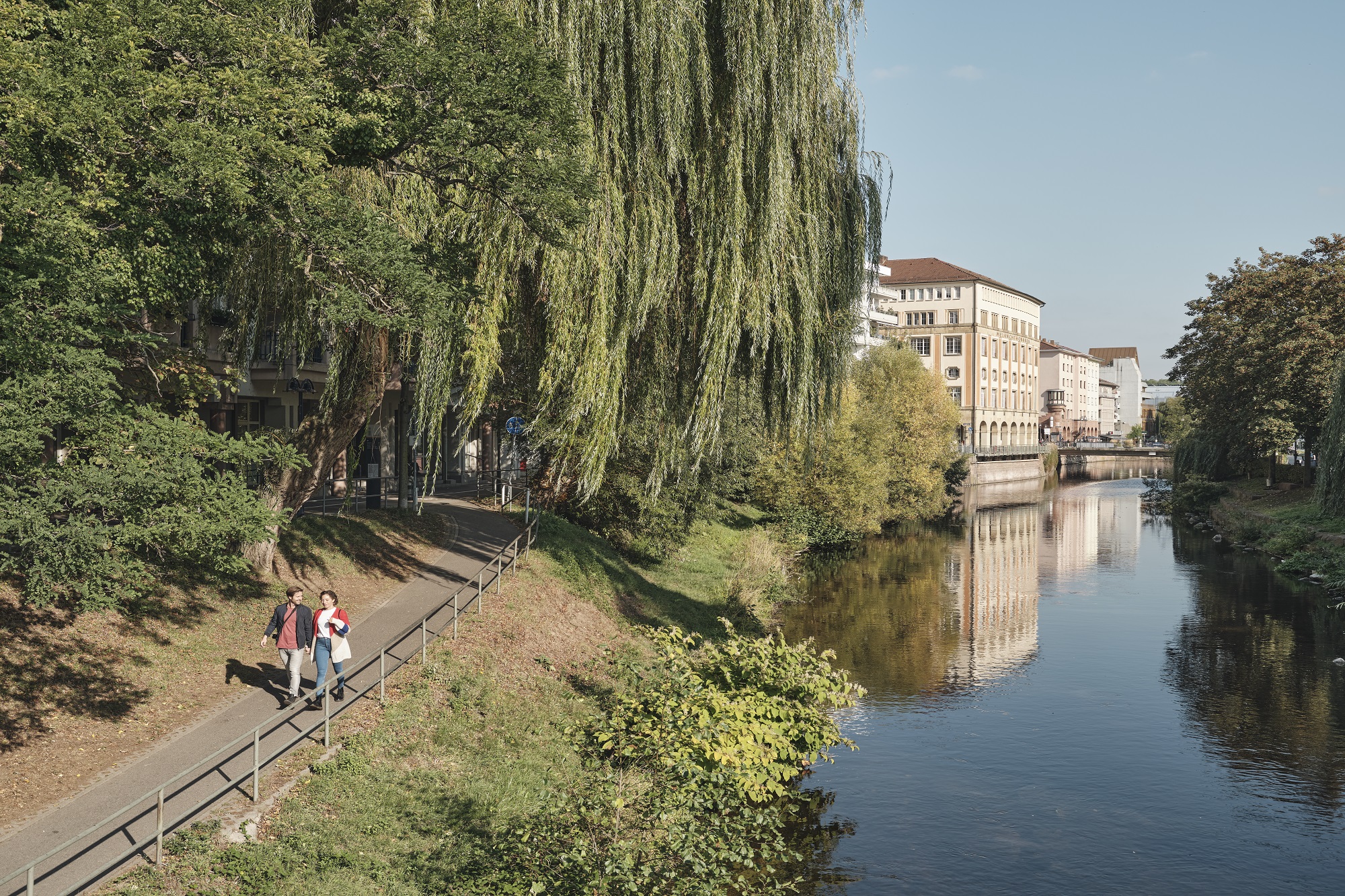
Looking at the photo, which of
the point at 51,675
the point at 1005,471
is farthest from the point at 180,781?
the point at 1005,471

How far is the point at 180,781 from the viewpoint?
11453 millimetres

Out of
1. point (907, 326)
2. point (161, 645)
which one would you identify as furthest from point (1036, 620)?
point (907, 326)

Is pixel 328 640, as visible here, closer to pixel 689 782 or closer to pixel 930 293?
pixel 689 782

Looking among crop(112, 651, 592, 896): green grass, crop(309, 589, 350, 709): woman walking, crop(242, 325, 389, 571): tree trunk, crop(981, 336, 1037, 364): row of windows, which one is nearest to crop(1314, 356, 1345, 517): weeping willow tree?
crop(112, 651, 592, 896): green grass

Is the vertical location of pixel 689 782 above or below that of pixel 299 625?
below

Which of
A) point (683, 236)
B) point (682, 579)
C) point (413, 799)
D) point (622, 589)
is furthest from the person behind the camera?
point (682, 579)

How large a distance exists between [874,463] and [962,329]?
74606 mm

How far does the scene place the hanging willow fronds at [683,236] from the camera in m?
15.7

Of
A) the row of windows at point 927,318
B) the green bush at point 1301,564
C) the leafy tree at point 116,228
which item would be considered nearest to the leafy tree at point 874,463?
the green bush at point 1301,564

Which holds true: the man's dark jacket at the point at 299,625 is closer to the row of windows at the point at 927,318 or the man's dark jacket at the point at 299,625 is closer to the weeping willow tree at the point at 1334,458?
the weeping willow tree at the point at 1334,458

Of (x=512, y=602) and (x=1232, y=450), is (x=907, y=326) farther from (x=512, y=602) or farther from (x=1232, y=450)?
(x=512, y=602)

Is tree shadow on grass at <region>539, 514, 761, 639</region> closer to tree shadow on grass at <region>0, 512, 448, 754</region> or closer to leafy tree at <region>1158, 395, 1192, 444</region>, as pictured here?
tree shadow on grass at <region>0, 512, 448, 754</region>

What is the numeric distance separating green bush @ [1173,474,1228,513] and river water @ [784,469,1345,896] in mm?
27169

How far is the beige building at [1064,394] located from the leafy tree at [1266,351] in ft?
321
